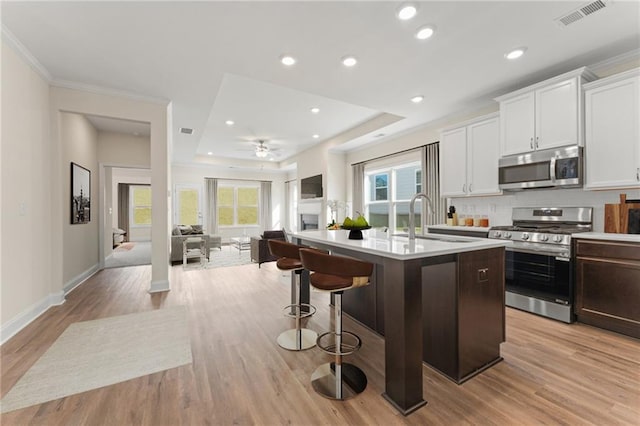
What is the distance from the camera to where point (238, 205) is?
34.0 feet

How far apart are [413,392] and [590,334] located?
2.16 metres

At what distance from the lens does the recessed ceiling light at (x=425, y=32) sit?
7.68ft

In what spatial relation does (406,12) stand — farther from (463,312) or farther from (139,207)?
(139,207)

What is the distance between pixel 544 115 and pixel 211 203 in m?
Answer: 9.07

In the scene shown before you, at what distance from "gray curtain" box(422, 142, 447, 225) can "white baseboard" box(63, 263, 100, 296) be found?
18.5 feet

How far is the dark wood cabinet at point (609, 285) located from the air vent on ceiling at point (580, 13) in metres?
1.97

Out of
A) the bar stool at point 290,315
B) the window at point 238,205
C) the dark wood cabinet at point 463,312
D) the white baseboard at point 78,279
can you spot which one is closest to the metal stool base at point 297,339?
the bar stool at point 290,315

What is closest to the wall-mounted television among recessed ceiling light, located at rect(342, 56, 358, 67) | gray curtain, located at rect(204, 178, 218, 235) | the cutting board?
gray curtain, located at rect(204, 178, 218, 235)

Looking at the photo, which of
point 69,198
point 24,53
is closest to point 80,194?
point 69,198

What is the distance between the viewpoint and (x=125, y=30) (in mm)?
2402

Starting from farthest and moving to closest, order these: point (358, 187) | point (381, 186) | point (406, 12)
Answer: point (358, 187) < point (381, 186) < point (406, 12)

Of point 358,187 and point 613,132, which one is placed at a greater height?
point 613,132

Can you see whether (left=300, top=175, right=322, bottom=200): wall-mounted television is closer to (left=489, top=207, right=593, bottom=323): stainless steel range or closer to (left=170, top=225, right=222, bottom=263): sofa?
(left=170, top=225, right=222, bottom=263): sofa

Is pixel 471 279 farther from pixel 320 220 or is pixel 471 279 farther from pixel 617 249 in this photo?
pixel 320 220
